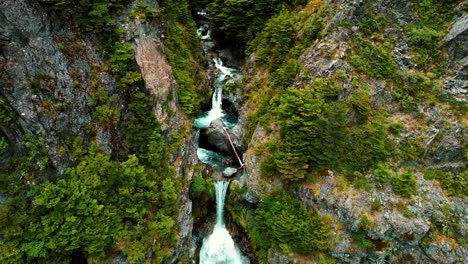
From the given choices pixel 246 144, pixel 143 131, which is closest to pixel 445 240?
pixel 246 144

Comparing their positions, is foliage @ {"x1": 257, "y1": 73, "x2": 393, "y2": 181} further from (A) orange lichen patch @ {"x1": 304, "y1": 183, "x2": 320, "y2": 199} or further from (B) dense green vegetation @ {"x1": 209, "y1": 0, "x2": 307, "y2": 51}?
(B) dense green vegetation @ {"x1": 209, "y1": 0, "x2": 307, "y2": 51}

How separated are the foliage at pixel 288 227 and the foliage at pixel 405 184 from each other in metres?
3.78

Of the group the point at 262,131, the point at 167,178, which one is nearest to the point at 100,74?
the point at 167,178

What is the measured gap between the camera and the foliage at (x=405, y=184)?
11711 mm

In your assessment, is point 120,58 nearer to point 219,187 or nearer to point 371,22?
point 219,187

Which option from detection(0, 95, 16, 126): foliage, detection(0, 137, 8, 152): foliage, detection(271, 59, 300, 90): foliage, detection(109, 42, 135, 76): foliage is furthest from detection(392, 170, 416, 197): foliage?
detection(0, 95, 16, 126): foliage

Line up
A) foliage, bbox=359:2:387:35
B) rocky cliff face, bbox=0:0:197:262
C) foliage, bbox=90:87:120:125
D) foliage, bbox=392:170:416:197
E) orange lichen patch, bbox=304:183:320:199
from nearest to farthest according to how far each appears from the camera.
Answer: rocky cliff face, bbox=0:0:197:262
foliage, bbox=90:87:120:125
foliage, bbox=392:170:416:197
orange lichen patch, bbox=304:183:320:199
foliage, bbox=359:2:387:35

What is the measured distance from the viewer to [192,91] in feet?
54.9

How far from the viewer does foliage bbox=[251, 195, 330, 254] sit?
11836 mm

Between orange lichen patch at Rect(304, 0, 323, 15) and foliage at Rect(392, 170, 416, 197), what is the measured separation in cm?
1126

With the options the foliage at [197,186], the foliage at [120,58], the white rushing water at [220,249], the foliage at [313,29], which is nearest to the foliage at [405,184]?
the white rushing water at [220,249]

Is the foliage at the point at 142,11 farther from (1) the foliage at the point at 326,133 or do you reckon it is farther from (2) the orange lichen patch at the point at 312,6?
(2) the orange lichen patch at the point at 312,6

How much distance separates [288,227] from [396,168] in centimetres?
602

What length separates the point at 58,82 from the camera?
10.5 metres
